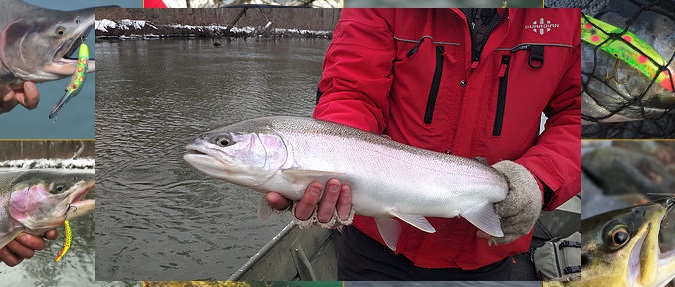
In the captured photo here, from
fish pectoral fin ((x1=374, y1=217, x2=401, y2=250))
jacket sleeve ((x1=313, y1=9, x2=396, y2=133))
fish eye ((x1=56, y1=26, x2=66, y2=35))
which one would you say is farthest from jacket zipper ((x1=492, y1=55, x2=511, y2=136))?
fish eye ((x1=56, y1=26, x2=66, y2=35))

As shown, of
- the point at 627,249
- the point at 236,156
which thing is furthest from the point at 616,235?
the point at 236,156

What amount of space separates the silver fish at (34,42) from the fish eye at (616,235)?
95.6 inches

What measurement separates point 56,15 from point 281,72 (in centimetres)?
118

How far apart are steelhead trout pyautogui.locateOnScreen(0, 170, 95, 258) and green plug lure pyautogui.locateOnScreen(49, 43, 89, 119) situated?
0.93 feet

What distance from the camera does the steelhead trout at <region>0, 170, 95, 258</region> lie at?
2.20 metres

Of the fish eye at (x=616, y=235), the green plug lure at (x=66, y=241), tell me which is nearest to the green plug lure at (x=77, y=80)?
the green plug lure at (x=66, y=241)

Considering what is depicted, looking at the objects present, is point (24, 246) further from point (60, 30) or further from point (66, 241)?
point (60, 30)

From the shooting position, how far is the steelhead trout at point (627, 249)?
85.4 inches

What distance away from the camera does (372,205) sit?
1814 mm

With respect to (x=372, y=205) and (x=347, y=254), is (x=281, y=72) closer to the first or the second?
(x=347, y=254)

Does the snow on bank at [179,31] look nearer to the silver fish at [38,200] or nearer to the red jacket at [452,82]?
the red jacket at [452,82]

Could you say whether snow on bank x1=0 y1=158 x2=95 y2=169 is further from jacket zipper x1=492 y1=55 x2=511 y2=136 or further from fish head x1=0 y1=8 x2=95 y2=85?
jacket zipper x1=492 y1=55 x2=511 y2=136

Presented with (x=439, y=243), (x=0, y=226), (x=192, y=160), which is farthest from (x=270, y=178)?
(x=0, y=226)

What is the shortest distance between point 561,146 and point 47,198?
2.20 metres
